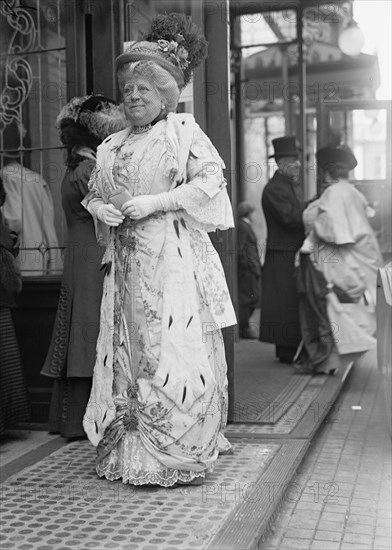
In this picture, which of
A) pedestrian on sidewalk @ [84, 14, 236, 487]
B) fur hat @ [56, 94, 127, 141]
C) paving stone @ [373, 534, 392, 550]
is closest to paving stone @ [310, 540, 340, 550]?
paving stone @ [373, 534, 392, 550]

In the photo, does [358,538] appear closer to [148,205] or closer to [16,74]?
[148,205]

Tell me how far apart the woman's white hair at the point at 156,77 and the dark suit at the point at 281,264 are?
11.5 ft

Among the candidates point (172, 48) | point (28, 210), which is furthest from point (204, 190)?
point (28, 210)

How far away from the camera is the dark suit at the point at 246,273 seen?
30.0 feet

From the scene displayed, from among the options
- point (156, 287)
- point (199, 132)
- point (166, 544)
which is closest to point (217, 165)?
point (199, 132)

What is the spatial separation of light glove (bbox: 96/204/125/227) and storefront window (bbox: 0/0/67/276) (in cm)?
156

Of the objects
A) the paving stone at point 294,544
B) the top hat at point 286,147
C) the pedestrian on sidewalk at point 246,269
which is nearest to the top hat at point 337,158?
the top hat at point 286,147

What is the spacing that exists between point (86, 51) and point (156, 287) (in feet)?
6.48

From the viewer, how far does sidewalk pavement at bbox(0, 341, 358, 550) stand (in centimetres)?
308

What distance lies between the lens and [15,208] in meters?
5.22

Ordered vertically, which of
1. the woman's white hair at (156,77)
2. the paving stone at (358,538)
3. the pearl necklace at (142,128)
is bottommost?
the paving stone at (358,538)

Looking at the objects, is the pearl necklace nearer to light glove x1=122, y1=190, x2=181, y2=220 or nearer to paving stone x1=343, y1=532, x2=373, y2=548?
light glove x1=122, y1=190, x2=181, y2=220

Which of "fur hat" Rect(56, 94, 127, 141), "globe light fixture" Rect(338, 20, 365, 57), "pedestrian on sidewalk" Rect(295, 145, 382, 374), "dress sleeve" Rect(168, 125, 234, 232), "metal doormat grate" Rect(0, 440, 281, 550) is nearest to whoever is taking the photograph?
"metal doormat grate" Rect(0, 440, 281, 550)

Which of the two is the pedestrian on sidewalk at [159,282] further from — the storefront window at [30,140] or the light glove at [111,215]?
the storefront window at [30,140]
